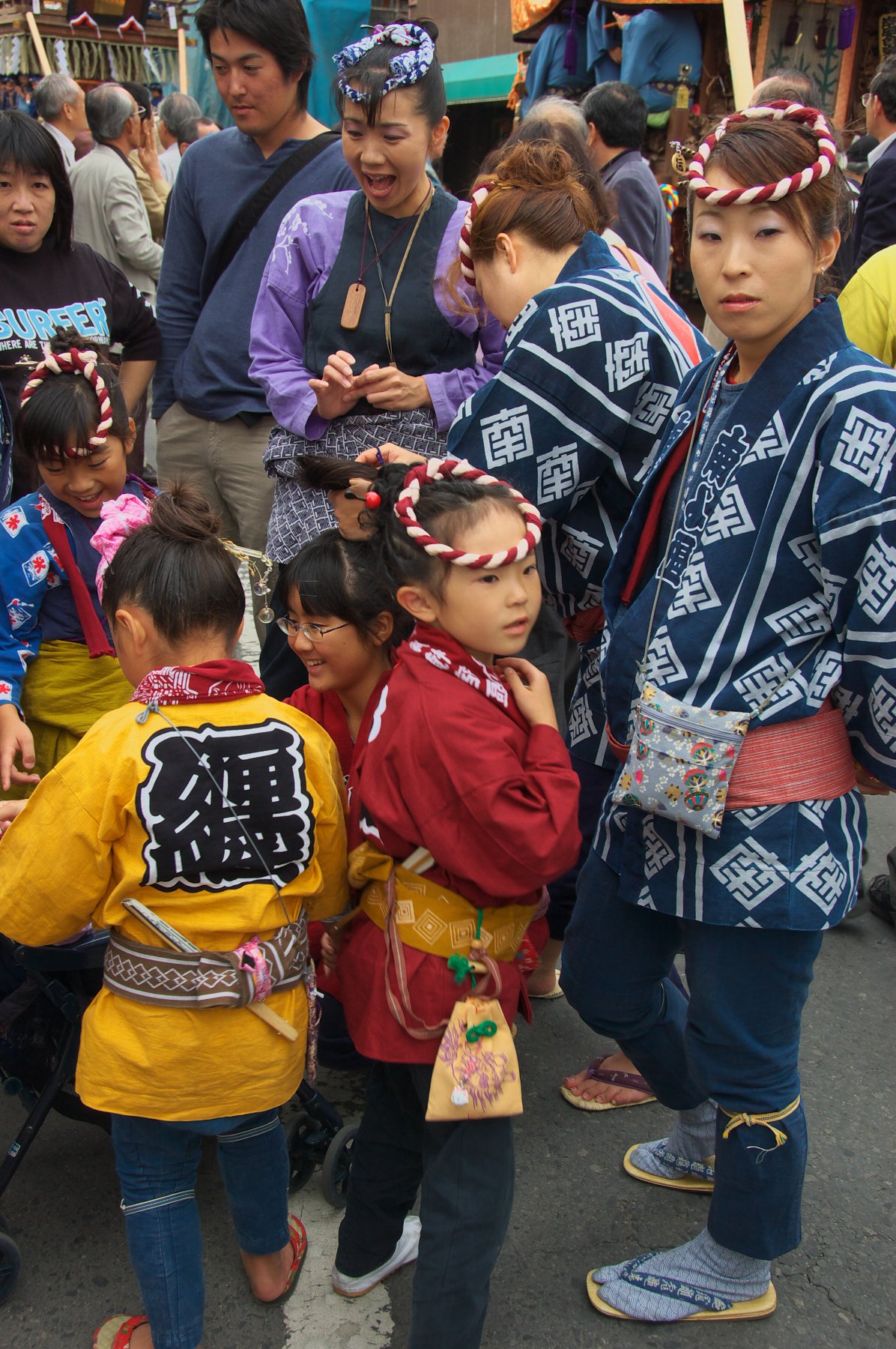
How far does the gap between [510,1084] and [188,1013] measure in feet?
1.64

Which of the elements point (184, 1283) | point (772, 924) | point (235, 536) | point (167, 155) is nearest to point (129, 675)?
point (184, 1283)

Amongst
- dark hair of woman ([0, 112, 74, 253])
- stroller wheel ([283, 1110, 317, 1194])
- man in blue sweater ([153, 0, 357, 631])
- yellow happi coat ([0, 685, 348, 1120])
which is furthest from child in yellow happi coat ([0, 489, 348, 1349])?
dark hair of woman ([0, 112, 74, 253])

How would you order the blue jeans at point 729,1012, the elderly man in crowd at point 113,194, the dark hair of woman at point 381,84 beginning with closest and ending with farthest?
the blue jeans at point 729,1012
the dark hair of woman at point 381,84
the elderly man in crowd at point 113,194

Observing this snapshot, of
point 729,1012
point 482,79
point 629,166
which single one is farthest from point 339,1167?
point 482,79

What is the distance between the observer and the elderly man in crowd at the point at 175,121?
25.6 feet

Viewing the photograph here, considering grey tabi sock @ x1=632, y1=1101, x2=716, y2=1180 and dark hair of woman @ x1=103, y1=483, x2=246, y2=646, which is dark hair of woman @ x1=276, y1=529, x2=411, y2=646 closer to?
dark hair of woman @ x1=103, y1=483, x2=246, y2=646

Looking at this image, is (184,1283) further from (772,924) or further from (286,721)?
(772,924)

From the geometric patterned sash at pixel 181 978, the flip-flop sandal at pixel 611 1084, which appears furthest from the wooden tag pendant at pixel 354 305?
the flip-flop sandal at pixel 611 1084

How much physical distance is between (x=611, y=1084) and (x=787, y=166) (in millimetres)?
1910

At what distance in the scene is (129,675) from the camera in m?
1.82

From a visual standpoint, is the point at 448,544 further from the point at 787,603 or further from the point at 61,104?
the point at 61,104

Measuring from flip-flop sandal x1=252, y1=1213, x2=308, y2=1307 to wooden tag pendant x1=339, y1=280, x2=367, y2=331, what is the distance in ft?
6.32

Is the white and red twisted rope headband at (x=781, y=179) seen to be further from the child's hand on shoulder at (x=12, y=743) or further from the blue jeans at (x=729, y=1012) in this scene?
the child's hand on shoulder at (x=12, y=743)

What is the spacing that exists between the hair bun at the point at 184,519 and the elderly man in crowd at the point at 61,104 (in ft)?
17.5
